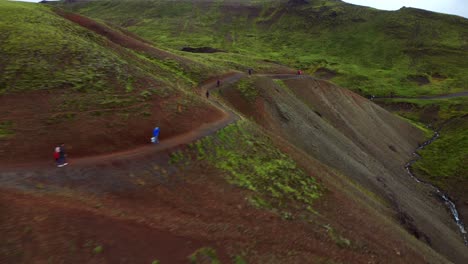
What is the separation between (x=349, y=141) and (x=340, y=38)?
126 m

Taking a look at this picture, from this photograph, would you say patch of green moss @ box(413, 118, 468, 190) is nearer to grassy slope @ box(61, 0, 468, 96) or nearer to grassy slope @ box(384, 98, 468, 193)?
grassy slope @ box(384, 98, 468, 193)

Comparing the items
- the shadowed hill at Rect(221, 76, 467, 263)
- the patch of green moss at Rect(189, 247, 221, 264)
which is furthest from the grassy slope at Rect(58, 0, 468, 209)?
the patch of green moss at Rect(189, 247, 221, 264)

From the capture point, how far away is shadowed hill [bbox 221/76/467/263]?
133 feet

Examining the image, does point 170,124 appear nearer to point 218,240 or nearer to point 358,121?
point 218,240

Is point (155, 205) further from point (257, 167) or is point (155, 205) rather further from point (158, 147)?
point (257, 167)

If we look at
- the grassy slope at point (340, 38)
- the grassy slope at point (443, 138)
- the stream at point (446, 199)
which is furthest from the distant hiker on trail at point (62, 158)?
the grassy slope at point (340, 38)

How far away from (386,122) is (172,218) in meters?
71.5

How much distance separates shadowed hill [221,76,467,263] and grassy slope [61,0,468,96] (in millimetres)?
52884

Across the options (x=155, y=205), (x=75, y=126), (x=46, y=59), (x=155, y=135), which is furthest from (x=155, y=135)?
(x=46, y=59)

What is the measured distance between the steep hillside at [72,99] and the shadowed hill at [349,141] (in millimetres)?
13809

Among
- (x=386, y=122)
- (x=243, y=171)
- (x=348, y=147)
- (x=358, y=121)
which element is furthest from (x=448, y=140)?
(x=243, y=171)

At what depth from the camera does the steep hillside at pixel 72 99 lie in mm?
23516

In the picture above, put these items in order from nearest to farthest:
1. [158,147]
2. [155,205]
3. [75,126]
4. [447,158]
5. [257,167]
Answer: [155,205]
[75,126]
[158,147]
[257,167]
[447,158]

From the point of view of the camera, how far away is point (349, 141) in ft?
175
